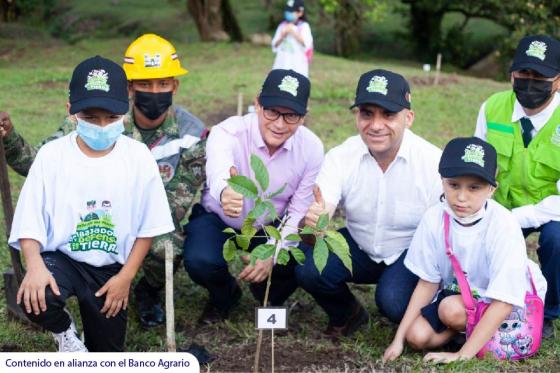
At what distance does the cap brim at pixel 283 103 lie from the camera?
409cm

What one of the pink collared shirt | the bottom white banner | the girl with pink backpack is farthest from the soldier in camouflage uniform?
the girl with pink backpack

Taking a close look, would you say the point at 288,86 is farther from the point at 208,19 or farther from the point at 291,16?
the point at 208,19

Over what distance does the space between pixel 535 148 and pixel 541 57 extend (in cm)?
47

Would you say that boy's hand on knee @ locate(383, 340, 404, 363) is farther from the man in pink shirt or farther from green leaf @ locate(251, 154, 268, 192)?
green leaf @ locate(251, 154, 268, 192)

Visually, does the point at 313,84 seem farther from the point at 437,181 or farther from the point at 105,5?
the point at 105,5

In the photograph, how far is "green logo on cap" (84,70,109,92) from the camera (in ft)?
11.9

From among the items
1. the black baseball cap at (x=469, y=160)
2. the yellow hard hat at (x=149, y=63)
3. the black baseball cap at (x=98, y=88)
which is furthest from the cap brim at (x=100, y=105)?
the black baseball cap at (x=469, y=160)

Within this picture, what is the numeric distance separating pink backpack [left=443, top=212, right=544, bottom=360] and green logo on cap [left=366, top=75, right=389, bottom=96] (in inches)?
25.5

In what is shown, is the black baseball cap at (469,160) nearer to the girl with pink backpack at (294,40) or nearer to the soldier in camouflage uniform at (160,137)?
the soldier in camouflage uniform at (160,137)

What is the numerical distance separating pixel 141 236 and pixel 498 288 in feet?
5.29

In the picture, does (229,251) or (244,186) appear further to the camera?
(229,251)

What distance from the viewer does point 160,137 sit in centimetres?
465

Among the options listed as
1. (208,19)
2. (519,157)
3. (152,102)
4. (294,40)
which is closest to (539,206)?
(519,157)

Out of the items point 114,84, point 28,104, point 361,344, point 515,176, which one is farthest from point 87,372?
point 28,104
